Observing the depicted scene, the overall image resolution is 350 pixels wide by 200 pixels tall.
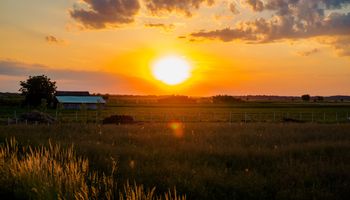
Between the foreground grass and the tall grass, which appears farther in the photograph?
the foreground grass

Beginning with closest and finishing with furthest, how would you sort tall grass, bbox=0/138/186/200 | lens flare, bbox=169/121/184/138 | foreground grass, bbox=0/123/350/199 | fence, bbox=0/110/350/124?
tall grass, bbox=0/138/186/200 < foreground grass, bbox=0/123/350/199 < lens flare, bbox=169/121/184/138 < fence, bbox=0/110/350/124

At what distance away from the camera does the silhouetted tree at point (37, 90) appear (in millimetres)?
94062

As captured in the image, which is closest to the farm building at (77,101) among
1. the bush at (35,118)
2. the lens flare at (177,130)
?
the bush at (35,118)

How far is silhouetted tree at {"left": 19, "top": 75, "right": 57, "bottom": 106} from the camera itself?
309ft

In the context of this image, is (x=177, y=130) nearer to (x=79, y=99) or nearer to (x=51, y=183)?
(x=51, y=183)

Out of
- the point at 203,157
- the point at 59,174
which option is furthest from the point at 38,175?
the point at 203,157

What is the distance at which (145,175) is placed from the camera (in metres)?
11.3

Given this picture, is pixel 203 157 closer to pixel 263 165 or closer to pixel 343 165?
pixel 263 165

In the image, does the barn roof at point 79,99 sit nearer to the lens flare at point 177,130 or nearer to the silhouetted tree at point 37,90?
the silhouetted tree at point 37,90

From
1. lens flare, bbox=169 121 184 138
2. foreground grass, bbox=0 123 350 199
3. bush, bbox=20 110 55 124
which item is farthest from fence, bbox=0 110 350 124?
foreground grass, bbox=0 123 350 199

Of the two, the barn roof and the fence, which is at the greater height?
the barn roof

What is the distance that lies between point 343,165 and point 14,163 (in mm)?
9441

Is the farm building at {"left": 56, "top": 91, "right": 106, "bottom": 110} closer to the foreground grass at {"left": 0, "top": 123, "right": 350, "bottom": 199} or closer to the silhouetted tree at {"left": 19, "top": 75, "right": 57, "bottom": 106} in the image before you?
the silhouetted tree at {"left": 19, "top": 75, "right": 57, "bottom": 106}

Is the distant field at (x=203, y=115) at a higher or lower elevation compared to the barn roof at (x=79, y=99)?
lower
